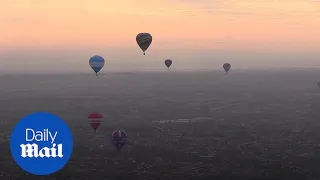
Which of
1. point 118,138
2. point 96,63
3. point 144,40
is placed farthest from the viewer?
point 96,63

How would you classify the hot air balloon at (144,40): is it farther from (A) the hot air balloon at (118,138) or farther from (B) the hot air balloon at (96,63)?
(A) the hot air balloon at (118,138)

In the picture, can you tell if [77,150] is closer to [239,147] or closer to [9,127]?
[239,147]

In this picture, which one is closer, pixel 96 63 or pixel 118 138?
pixel 118 138

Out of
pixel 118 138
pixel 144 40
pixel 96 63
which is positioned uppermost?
pixel 144 40

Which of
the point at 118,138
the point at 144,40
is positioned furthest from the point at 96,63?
the point at 118,138

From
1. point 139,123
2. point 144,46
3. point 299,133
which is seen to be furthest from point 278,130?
point 144,46

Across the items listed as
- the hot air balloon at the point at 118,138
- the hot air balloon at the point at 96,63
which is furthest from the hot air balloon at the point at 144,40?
the hot air balloon at the point at 118,138

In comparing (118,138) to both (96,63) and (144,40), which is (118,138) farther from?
(96,63)

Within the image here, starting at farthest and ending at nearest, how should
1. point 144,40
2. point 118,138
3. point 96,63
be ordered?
point 96,63 → point 144,40 → point 118,138

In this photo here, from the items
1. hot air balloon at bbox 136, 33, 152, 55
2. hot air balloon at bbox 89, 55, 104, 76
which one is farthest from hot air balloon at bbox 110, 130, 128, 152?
hot air balloon at bbox 89, 55, 104, 76

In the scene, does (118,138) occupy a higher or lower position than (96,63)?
lower

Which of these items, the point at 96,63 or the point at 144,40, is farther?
the point at 96,63

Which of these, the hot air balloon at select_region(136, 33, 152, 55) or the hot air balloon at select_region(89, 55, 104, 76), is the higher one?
the hot air balloon at select_region(136, 33, 152, 55)

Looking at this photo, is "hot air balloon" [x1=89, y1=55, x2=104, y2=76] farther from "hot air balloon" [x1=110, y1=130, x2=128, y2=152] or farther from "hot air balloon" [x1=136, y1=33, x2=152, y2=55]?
"hot air balloon" [x1=110, y1=130, x2=128, y2=152]
